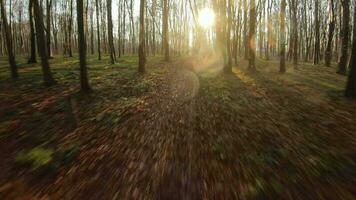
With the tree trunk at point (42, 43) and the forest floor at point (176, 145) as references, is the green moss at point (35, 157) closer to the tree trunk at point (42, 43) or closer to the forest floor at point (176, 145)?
the forest floor at point (176, 145)

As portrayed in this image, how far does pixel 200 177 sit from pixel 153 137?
2.47 m

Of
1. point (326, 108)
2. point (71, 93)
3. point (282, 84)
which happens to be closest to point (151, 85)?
point (71, 93)

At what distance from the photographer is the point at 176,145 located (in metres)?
6.38

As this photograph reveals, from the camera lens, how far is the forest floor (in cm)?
445

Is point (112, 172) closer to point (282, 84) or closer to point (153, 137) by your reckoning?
point (153, 137)

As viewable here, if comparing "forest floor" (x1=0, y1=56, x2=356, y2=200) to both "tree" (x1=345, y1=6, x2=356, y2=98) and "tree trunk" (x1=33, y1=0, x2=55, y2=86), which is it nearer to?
"tree" (x1=345, y1=6, x2=356, y2=98)

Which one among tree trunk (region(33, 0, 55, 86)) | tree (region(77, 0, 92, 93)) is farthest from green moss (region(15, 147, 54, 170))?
tree trunk (region(33, 0, 55, 86))

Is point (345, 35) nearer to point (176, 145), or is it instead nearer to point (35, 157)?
point (176, 145)

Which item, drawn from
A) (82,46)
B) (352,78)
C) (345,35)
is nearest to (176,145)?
(82,46)

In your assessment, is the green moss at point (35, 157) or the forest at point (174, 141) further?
the green moss at point (35, 157)

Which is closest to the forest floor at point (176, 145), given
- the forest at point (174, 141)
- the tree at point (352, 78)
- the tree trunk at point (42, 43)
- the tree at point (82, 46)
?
the forest at point (174, 141)

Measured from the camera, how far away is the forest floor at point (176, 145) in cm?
445

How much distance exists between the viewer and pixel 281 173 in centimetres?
483

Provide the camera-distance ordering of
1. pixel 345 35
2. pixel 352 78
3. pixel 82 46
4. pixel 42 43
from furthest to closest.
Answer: pixel 345 35 < pixel 42 43 < pixel 82 46 < pixel 352 78
